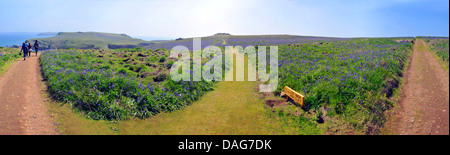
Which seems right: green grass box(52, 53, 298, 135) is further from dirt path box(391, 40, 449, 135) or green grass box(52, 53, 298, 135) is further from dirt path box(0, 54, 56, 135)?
dirt path box(391, 40, 449, 135)

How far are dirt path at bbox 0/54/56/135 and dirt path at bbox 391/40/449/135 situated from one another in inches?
473

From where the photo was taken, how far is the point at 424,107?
27.4 ft

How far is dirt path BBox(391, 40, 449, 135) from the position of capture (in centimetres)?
679

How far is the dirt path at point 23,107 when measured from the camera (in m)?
6.82

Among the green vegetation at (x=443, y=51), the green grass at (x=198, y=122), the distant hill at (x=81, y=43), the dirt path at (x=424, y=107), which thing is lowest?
the green grass at (x=198, y=122)

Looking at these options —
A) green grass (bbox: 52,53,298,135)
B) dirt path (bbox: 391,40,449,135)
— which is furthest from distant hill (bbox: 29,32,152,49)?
dirt path (bbox: 391,40,449,135)

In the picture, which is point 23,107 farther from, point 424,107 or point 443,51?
point 443,51

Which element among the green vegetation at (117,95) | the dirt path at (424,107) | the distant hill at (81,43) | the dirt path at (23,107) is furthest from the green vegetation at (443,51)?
the distant hill at (81,43)

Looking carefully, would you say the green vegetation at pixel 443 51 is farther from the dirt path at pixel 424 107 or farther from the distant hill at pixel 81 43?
the distant hill at pixel 81 43

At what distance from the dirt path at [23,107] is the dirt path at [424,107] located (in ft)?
39.4

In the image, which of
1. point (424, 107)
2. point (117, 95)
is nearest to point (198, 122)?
point (117, 95)

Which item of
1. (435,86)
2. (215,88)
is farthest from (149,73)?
(435,86)
